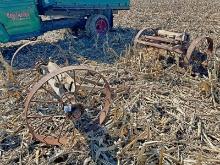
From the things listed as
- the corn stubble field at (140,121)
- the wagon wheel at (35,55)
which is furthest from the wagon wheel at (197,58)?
the wagon wheel at (35,55)

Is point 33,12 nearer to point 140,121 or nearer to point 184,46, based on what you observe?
point 184,46

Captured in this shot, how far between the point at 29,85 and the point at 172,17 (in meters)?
7.60

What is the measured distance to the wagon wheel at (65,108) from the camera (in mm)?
4168

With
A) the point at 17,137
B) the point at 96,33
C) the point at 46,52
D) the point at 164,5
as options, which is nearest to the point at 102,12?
the point at 96,33

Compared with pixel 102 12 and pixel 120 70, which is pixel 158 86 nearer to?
pixel 120 70

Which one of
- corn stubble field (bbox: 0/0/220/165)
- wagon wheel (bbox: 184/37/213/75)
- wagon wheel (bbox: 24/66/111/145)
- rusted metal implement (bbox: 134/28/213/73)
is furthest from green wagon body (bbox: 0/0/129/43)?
wagon wheel (bbox: 184/37/213/75)

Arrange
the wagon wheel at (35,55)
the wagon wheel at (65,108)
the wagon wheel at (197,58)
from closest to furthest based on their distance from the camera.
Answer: the wagon wheel at (65,108)
the wagon wheel at (197,58)
the wagon wheel at (35,55)

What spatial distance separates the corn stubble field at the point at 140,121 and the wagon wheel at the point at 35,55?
0.64 meters

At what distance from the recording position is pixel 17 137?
4.47m

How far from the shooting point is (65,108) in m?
4.18

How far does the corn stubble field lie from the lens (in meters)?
4.06

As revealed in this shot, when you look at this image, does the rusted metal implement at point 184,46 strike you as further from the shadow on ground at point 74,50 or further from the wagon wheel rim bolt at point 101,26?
the wagon wheel rim bolt at point 101,26

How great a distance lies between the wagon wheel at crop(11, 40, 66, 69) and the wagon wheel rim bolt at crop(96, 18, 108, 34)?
1.51 meters

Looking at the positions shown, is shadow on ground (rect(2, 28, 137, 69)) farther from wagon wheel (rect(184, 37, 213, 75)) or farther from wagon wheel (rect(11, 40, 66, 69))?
wagon wheel (rect(184, 37, 213, 75))
